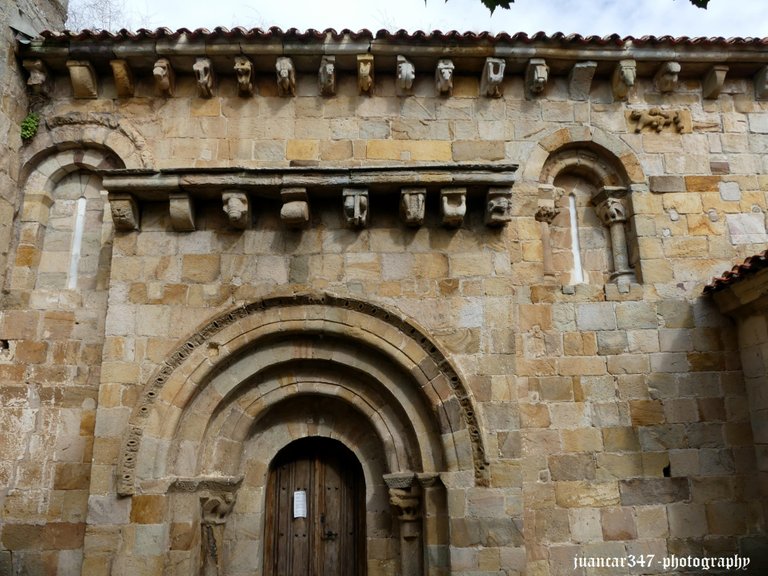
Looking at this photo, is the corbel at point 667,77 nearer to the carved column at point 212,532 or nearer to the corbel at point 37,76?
the carved column at point 212,532

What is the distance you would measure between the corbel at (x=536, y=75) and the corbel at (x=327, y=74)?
2071 mm

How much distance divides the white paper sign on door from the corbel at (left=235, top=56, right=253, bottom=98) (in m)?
4.13

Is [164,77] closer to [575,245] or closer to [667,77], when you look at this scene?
[575,245]

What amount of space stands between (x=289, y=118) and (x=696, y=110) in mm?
4480

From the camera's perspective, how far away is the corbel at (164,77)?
5.91 m

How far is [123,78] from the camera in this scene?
19.8ft

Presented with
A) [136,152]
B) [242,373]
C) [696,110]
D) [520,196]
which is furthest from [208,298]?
[696,110]

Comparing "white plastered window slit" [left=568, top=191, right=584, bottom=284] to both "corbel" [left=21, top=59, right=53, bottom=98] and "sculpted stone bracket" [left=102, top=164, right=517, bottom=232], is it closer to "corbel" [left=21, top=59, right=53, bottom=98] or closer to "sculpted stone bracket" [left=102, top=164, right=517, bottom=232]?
"sculpted stone bracket" [left=102, top=164, right=517, bottom=232]

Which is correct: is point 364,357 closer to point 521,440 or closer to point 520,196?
point 521,440

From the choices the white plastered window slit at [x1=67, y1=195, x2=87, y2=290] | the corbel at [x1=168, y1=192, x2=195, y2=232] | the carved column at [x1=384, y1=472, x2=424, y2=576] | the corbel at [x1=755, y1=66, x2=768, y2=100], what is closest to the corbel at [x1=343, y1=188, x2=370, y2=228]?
the corbel at [x1=168, y1=192, x2=195, y2=232]

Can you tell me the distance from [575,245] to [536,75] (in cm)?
184

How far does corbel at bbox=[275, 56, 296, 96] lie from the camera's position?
5.92 m

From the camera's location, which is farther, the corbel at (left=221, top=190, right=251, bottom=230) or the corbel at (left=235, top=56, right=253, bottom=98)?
the corbel at (left=235, top=56, right=253, bottom=98)

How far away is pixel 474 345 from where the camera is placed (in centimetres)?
518
